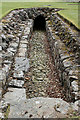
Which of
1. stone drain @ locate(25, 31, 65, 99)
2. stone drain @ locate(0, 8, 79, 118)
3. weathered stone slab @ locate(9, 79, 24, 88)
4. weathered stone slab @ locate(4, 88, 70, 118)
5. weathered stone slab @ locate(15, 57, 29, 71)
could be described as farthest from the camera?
weathered stone slab @ locate(15, 57, 29, 71)

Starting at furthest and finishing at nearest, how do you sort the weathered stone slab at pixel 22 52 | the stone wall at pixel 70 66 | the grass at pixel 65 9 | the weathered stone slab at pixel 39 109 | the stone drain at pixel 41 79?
the grass at pixel 65 9 → the weathered stone slab at pixel 22 52 → the stone drain at pixel 41 79 → the stone wall at pixel 70 66 → the weathered stone slab at pixel 39 109

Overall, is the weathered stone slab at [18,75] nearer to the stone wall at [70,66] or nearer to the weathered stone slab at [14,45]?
the stone wall at [70,66]

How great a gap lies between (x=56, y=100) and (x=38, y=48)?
22.5 ft

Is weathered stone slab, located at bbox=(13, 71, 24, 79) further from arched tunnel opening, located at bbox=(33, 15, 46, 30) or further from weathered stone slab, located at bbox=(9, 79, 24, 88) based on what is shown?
arched tunnel opening, located at bbox=(33, 15, 46, 30)

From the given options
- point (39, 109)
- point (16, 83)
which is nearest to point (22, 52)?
point (16, 83)

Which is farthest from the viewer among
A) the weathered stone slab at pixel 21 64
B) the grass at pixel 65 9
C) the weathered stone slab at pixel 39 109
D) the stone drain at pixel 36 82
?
the grass at pixel 65 9

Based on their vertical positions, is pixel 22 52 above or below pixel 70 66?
above

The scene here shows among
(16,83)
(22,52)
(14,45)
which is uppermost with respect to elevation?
(14,45)

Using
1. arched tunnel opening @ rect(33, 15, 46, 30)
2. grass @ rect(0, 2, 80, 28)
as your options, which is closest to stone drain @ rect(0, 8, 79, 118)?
grass @ rect(0, 2, 80, 28)

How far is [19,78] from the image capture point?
18.4ft

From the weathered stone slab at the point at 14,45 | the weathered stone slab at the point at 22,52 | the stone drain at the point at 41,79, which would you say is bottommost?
the stone drain at the point at 41,79

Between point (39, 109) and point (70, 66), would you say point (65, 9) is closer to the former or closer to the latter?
point (70, 66)

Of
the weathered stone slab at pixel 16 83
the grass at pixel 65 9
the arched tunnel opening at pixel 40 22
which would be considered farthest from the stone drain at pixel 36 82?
the arched tunnel opening at pixel 40 22

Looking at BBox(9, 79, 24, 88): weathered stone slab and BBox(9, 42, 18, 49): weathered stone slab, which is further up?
BBox(9, 42, 18, 49): weathered stone slab
